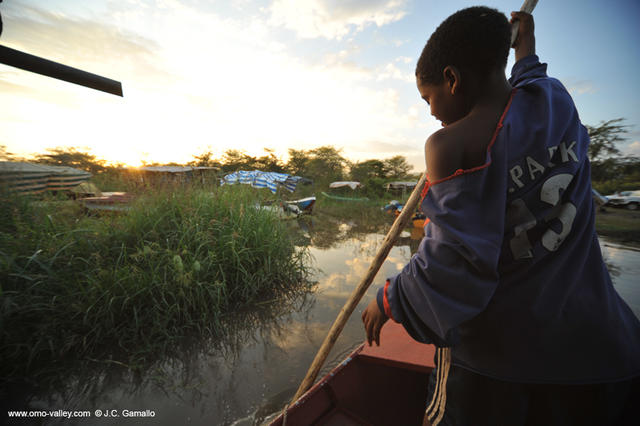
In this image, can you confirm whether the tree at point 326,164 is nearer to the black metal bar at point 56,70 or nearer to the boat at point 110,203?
the boat at point 110,203

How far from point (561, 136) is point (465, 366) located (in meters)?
0.72

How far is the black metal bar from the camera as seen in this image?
36.4 inches

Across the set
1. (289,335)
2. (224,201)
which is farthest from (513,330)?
(224,201)

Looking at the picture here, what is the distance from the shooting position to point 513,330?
2.21 feet

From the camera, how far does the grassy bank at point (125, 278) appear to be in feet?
6.70

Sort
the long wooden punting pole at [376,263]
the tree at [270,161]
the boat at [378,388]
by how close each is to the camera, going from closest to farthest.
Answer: the long wooden punting pole at [376,263], the boat at [378,388], the tree at [270,161]

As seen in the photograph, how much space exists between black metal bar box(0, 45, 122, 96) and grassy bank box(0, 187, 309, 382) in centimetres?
195

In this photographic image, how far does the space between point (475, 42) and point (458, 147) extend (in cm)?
35

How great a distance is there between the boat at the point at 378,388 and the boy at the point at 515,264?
863 millimetres

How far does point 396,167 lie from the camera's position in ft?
117

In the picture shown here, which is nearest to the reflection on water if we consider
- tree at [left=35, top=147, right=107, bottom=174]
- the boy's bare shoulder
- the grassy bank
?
the grassy bank

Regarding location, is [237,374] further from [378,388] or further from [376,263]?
[376,263]

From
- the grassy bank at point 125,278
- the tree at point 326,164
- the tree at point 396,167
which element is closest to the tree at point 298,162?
the tree at point 326,164

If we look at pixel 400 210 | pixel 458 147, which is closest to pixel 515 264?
pixel 458 147
